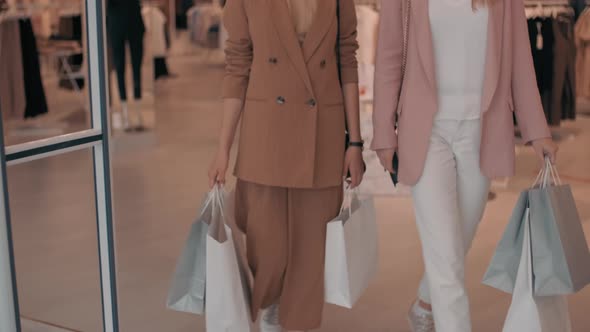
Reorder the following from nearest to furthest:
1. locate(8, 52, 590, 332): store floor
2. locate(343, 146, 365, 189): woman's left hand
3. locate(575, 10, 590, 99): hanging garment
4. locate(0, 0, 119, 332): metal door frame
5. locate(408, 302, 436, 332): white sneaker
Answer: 1. locate(0, 0, 119, 332): metal door frame
2. locate(343, 146, 365, 189): woman's left hand
3. locate(408, 302, 436, 332): white sneaker
4. locate(8, 52, 590, 332): store floor
5. locate(575, 10, 590, 99): hanging garment

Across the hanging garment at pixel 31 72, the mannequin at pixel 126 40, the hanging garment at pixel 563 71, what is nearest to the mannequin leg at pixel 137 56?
the mannequin at pixel 126 40

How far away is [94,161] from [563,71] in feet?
17.6

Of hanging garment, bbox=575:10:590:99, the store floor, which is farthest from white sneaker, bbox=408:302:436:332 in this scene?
hanging garment, bbox=575:10:590:99

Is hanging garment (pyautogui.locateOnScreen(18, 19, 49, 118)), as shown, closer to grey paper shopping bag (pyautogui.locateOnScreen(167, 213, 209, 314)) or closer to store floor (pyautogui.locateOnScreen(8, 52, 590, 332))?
store floor (pyautogui.locateOnScreen(8, 52, 590, 332))

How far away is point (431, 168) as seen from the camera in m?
2.61

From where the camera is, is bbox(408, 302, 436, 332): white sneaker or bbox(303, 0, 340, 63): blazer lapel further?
bbox(408, 302, 436, 332): white sneaker

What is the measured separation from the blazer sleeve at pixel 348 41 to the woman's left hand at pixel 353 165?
0.23 m

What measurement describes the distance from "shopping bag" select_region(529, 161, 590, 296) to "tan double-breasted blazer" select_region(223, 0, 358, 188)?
0.65m

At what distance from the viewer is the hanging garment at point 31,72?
7.03 metres

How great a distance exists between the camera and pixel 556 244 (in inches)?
100.0

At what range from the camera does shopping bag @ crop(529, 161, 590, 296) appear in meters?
2.53

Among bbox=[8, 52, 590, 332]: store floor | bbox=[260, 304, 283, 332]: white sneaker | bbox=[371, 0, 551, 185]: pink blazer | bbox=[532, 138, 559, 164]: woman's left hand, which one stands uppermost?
bbox=[371, 0, 551, 185]: pink blazer

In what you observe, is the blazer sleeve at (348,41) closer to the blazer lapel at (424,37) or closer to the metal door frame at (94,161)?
the blazer lapel at (424,37)

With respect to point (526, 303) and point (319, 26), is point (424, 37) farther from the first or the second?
point (526, 303)
